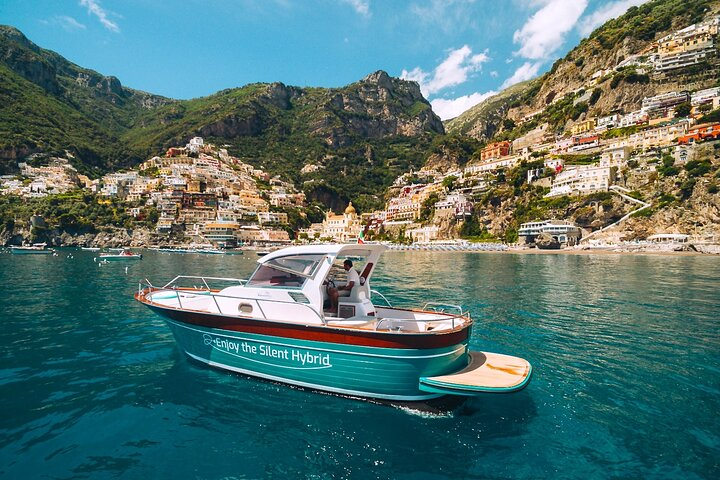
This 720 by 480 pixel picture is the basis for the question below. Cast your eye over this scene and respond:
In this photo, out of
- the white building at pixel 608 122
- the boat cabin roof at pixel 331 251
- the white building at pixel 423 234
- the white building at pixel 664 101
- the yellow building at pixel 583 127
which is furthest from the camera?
the yellow building at pixel 583 127

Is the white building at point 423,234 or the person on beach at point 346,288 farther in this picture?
the white building at point 423,234

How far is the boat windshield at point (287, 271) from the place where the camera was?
24.9ft

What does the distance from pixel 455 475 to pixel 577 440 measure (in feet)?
7.78

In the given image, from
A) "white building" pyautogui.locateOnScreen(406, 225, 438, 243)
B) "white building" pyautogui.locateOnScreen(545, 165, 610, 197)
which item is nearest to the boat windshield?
"white building" pyautogui.locateOnScreen(545, 165, 610, 197)

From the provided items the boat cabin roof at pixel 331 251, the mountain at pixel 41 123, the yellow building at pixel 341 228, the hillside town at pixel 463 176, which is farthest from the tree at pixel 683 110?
the mountain at pixel 41 123

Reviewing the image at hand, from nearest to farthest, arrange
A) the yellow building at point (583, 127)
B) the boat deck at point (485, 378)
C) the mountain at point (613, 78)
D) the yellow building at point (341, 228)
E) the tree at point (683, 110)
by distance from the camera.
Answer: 1. the boat deck at point (485, 378)
2. the tree at point (683, 110)
3. the mountain at point (613, 78)
4. the yellow building at point (583, 127)
5. the yellow building at point (341, 228)

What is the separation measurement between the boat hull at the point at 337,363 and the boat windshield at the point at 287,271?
1196mm

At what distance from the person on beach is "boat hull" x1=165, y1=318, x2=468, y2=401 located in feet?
4.27

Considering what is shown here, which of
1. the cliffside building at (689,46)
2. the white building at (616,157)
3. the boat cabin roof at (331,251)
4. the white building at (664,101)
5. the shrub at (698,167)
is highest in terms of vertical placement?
the cliffside building at (689,46)

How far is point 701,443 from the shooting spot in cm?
Result: 555

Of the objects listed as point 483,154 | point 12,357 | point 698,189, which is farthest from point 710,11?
point 12,357

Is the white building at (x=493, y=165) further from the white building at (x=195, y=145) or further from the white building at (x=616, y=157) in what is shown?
the white building at (x=195, y=145)

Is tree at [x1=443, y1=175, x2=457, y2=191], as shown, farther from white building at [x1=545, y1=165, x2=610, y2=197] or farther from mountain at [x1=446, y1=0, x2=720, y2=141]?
white building at [x1=545, y1=165, x2=610, y2=197]

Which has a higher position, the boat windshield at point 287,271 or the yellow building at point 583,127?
the yellow building at point 583,127
